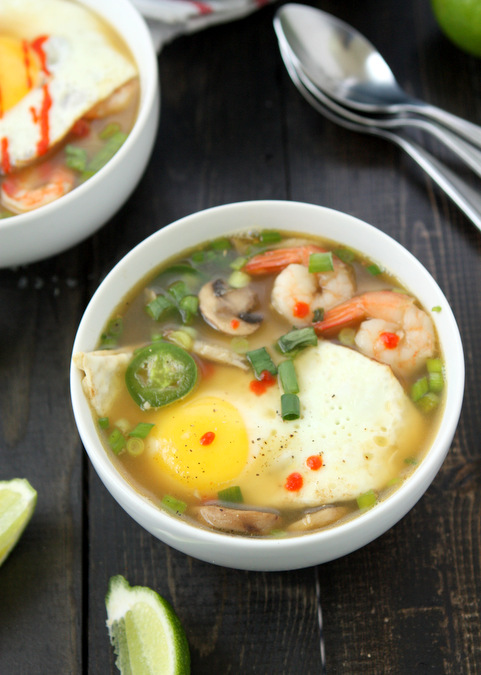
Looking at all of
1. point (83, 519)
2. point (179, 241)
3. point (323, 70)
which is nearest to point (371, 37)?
point (323, 70)

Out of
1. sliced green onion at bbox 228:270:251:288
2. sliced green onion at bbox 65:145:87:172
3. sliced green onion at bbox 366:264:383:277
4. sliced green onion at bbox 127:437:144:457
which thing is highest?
sliced green onion at bbox 65:145:87:172

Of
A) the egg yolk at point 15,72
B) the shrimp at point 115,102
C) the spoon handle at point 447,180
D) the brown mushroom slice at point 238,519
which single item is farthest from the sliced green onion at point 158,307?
the spoon handle at point 447,180

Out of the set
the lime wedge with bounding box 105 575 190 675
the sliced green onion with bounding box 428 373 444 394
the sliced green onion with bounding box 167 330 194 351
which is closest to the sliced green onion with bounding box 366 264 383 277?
the sliced green onion with bounding box 428 373 444 394

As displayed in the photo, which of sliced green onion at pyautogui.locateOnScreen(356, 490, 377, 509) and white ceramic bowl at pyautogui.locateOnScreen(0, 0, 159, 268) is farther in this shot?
white ceramic bowl at pyautogui.locateOnScreen(0, 0, 159, 268)

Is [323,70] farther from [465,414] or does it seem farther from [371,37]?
[465,414]

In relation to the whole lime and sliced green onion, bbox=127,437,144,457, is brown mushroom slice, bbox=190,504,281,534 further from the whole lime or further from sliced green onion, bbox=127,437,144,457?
the whole lime

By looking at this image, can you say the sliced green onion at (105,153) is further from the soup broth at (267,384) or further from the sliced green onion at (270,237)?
the sliced green onion at (270,237)

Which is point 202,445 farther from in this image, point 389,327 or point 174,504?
point 389,327
